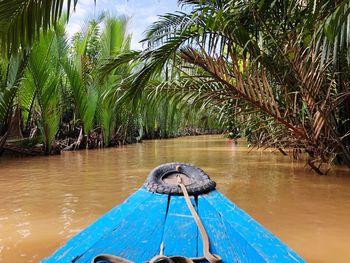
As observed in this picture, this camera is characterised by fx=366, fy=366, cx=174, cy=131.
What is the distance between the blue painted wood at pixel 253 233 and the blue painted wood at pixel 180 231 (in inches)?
5.9

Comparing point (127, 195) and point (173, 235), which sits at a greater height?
point (173, 235)

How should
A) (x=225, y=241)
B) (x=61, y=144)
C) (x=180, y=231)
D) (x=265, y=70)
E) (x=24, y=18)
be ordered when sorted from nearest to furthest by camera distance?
(x=225, y=241), (x=180, y=231), (x=24, y=18), (x=265, y=70), (x=61, y=144)

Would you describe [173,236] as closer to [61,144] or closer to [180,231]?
[180,231]

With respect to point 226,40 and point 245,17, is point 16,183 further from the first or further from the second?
point 245,17

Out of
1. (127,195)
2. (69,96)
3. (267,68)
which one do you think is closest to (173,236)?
(127,195)

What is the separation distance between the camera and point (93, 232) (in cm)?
157

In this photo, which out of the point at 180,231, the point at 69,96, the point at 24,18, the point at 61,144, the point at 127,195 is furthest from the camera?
the point at 69,96

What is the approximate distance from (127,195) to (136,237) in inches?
99.6

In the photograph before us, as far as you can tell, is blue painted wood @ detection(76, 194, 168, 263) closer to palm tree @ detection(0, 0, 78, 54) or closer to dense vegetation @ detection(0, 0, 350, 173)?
palm tree @ detection(0, 0, 78, 54)

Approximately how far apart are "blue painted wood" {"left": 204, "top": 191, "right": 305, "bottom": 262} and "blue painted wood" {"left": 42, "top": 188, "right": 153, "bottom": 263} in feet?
1.30

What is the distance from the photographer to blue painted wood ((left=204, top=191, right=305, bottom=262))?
1325 millimetres

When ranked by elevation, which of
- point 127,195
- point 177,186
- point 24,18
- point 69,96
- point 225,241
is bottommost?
point 127,195

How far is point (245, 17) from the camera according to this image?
223 inches

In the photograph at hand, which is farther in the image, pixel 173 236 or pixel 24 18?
pixel 24 18
